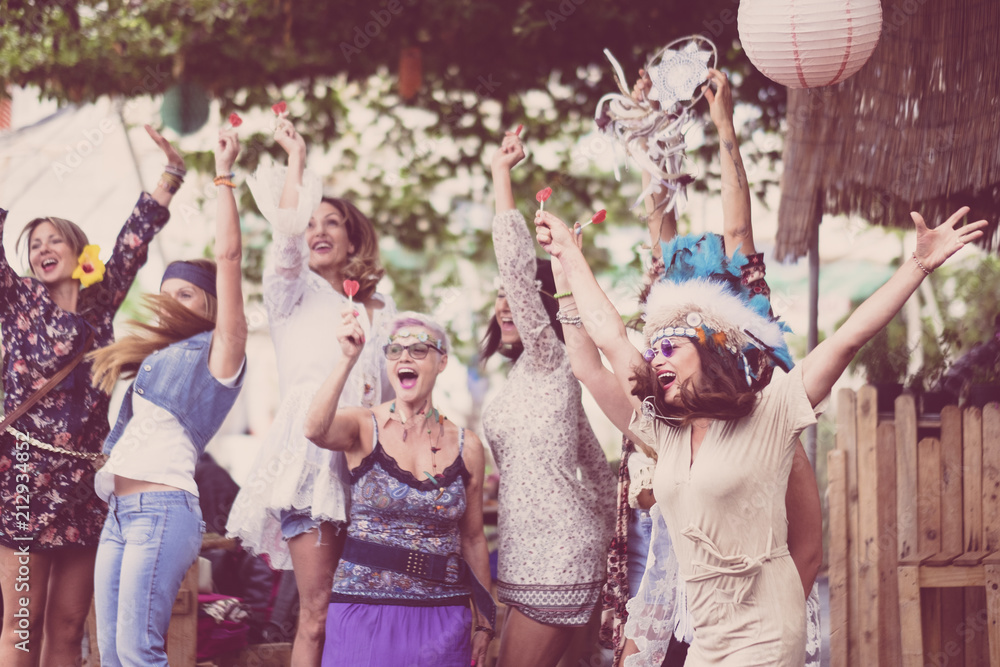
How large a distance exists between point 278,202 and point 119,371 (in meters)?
0.84

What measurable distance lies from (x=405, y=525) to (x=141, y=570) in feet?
2.82

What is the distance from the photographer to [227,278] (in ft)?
11.3

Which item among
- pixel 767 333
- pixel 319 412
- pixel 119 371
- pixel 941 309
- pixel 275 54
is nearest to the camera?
pixel 767 333

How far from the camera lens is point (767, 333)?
2904mm

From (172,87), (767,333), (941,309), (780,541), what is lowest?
(780,541)

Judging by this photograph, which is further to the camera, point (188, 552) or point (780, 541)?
point (188, 552)

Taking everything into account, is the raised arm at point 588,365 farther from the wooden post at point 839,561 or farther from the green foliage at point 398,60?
the green foliage at point 398,60

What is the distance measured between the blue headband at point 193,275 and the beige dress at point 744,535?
7.14ft

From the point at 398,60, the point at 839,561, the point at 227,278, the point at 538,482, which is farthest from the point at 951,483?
Result: the point at 398,60

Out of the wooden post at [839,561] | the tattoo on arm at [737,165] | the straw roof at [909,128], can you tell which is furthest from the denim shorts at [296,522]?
the straw roof at [909,128]

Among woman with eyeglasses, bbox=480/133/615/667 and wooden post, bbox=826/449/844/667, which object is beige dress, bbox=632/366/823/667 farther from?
wooden post, bbox=826/449/844/667

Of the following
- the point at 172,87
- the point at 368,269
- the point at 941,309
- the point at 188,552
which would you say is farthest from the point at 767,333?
the point at 941,309

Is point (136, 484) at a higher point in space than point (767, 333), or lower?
Result: lower

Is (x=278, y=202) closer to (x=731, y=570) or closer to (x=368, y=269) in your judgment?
(x=368, y=269)
